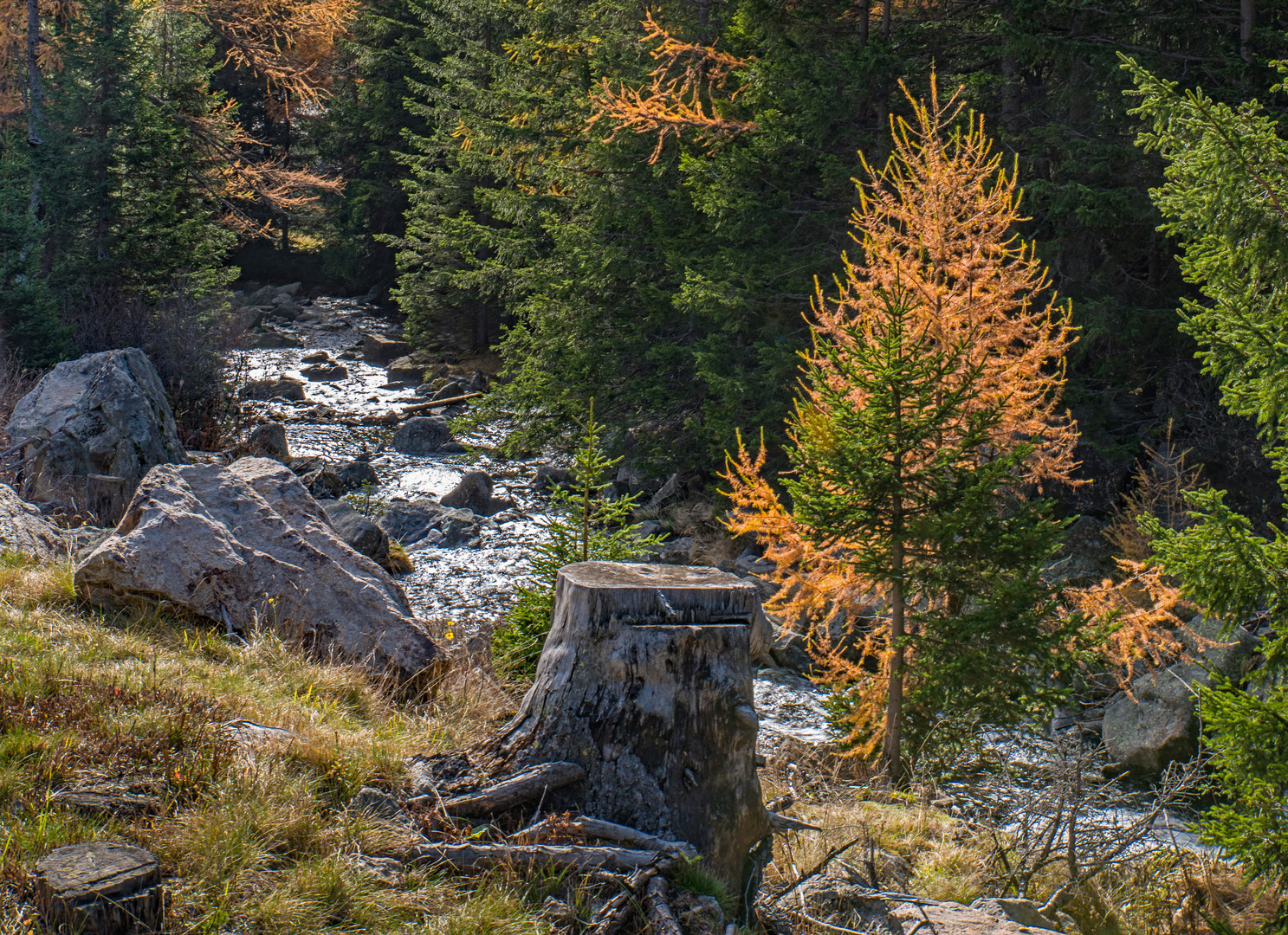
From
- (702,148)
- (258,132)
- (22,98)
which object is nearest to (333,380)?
(22,98)

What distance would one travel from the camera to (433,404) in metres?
21.3

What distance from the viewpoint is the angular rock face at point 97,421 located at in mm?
10562

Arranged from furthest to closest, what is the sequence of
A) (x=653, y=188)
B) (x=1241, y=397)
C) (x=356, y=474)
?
(x=653, y=188) < (x=356, y=474) < (x=1241, y=397)

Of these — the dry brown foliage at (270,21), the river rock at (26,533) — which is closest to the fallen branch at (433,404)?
the dry brown foliage at (270,21)

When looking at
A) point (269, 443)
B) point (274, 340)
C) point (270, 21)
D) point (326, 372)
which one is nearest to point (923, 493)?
point (269, 443)

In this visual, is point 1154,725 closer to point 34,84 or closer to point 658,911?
point 658,911

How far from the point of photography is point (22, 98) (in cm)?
2142

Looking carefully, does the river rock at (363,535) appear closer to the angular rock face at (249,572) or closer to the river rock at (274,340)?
the angular rock face at (249,572)

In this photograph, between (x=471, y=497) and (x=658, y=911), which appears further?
(x=471, y=497)

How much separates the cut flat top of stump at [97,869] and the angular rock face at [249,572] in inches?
120

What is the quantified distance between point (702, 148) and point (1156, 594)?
10673mm

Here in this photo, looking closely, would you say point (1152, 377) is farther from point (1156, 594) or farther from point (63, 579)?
point (63, 579)

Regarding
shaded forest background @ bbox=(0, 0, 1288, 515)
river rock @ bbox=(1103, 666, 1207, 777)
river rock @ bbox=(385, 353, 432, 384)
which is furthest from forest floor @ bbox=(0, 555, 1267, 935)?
river rock @ bbox=(385, 353, 432, 384)

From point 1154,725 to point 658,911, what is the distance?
7557 mm
